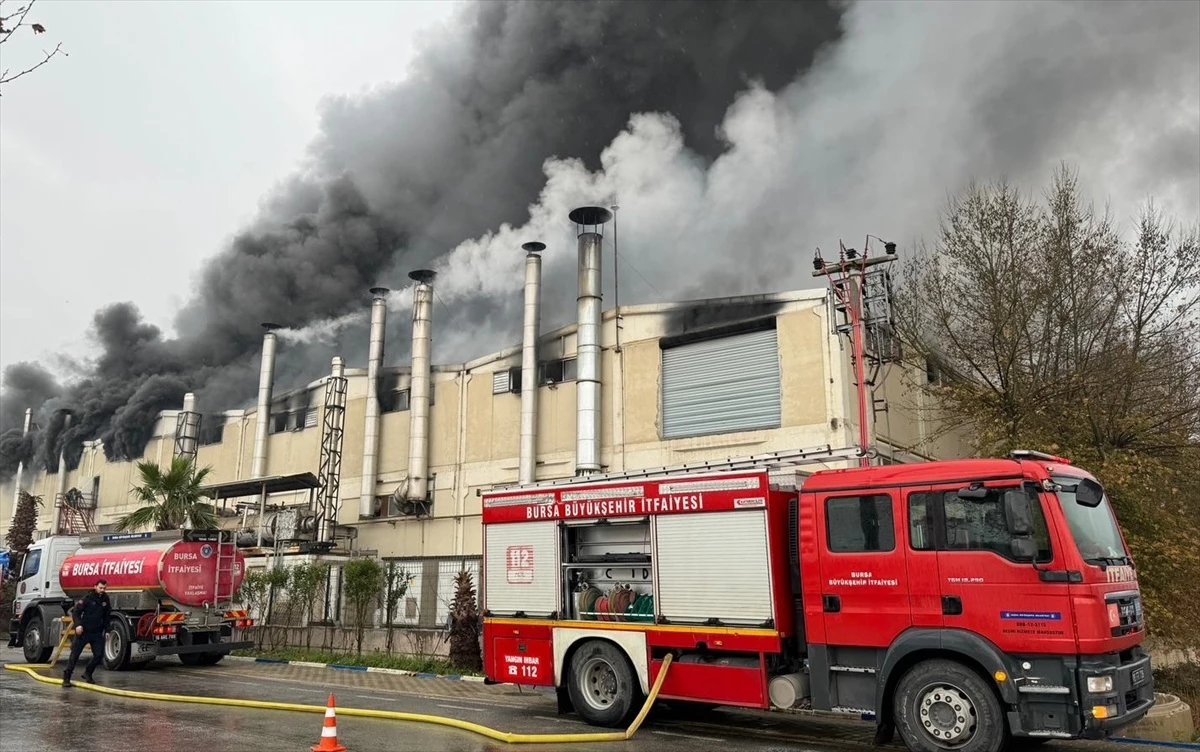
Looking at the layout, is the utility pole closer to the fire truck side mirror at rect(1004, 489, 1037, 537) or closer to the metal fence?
the fire truck side mirror at rect(1004, 489, 1037, 537)

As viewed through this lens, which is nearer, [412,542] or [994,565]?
[994,565]

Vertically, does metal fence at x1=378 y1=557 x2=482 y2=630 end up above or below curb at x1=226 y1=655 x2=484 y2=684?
above

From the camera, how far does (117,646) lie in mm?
17062

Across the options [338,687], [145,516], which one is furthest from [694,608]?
[145,516]

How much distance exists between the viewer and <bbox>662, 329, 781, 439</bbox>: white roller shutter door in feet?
78.4

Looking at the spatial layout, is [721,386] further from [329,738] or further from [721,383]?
[329,738]

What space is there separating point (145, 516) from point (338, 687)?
12.8 metres

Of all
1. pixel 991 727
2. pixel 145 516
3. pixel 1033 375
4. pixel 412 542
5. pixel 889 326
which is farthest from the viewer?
pixel 412 542

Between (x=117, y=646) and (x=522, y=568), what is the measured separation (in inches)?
427

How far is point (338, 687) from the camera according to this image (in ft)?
49.4

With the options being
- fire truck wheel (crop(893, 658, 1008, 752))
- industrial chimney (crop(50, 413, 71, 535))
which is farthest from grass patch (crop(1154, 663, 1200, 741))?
industrial chimney (crop(50, 413, 71, 535))

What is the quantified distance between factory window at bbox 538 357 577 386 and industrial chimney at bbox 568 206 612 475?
3.09 feet

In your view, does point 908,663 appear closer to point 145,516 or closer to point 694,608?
point 694,608

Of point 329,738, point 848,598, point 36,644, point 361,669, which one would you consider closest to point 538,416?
point 361,669
